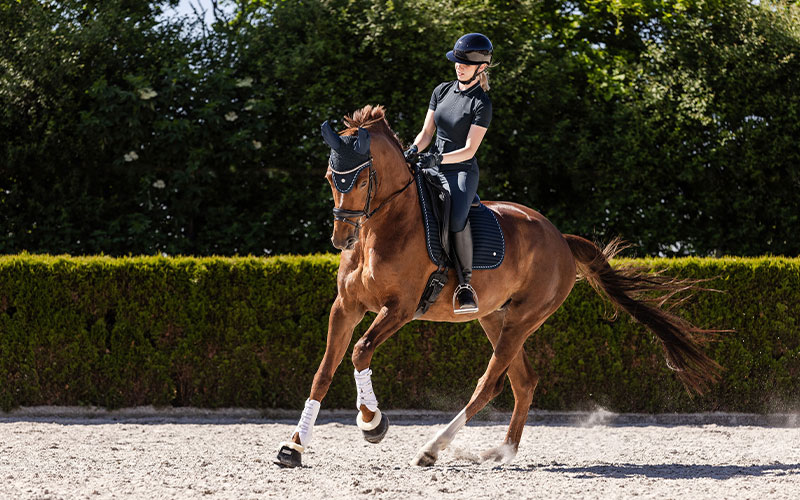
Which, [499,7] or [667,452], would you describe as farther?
[499,7]

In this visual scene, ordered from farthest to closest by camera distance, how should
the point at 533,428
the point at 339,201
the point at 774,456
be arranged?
the point at 533,428 < the point at 774,456 < the point at 339,201

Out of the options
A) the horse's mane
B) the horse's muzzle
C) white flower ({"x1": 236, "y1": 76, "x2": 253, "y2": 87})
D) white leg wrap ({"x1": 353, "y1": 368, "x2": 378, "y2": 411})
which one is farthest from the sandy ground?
white flower ({"x1": 236, "y1": 76, "x2": 253, "y2": 87})

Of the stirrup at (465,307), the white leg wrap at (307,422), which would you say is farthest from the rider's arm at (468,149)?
the white leg wrap at (307,422)

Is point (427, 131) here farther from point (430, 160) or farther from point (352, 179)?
point (352, 179)

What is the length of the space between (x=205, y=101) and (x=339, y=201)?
8.03 meters

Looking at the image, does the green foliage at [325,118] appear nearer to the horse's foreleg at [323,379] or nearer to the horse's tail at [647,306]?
the horse's tail at [647,306]

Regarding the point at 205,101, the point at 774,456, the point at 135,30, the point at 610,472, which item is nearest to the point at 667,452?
the point at 774,456

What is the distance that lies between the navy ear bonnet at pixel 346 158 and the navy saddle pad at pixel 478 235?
0.80 m

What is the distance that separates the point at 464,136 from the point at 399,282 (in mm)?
1266

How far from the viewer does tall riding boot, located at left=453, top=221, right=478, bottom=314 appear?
251 inches

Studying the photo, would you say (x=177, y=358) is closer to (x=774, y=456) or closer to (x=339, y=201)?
(x=339, y=201)

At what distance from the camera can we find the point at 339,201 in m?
5.70

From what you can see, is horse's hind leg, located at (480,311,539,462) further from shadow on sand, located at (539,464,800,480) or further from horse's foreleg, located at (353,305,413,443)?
horse's foreleg, located at (353,305,413,443)

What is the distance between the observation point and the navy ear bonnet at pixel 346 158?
5.65 metres
